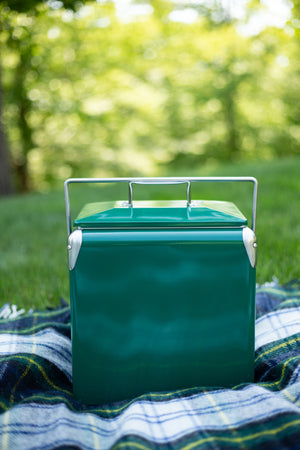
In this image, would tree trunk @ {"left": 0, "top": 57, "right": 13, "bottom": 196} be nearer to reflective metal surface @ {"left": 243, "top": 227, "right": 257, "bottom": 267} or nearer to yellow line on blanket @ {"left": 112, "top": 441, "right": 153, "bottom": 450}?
reflective metal surface @ {"left": 243, "top": 227, "right": 257, "bottom": 267}

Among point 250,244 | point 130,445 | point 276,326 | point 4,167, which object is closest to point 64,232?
point 276,326

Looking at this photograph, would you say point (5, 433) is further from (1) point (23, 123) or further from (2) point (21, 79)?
(1) point (23, 123)

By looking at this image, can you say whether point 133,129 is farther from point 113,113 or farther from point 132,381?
point 132,381

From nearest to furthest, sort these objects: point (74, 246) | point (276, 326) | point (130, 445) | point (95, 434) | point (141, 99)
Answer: point (130, 445), point (95, 434), point (74, 246), point (276, 326), point (141, 99)

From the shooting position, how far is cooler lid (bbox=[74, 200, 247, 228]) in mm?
1484

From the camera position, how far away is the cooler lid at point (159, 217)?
4.87 ft

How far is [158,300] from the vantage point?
1506 mm

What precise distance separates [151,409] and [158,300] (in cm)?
36

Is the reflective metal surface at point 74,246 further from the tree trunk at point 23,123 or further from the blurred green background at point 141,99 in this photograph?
the tree trunk at point 23,123

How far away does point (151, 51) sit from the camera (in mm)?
15461

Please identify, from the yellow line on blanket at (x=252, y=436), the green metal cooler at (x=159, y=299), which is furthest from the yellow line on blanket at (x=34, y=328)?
the yellow line on blanket at (x=252, y=436)

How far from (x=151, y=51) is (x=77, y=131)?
4.47 m

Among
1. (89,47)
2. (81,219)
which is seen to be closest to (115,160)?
(89,47)

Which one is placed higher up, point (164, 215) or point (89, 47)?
point (89, 47)
